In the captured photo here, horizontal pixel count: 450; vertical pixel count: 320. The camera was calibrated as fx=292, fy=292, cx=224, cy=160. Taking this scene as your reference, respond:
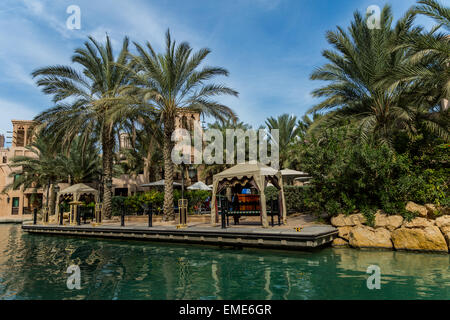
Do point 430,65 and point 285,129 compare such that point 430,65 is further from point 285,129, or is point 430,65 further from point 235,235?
point 285,129

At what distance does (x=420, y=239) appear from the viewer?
30.0ft

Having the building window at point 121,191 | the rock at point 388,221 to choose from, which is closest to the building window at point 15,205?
the building window at point 121,191

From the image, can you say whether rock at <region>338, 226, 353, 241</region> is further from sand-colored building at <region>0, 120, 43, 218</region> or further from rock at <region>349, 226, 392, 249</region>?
sand-colored building at <region>0, 120, 43, 218</region>

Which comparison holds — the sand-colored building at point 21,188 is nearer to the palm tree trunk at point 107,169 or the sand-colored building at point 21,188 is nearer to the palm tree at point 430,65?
the palm tree trunk at point 107,169

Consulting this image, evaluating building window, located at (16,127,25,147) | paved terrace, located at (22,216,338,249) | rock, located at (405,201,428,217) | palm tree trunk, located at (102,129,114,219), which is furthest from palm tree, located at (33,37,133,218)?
building window, located at (16,127,25,147)

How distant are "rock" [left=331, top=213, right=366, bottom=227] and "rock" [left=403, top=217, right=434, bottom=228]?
4.57 ft

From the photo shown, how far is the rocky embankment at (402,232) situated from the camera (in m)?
9.05

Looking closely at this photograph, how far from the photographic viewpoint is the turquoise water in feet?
19.0

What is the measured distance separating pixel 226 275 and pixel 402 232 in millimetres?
6228

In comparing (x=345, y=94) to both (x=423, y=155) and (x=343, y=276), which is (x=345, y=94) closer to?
(x=423, y=155)

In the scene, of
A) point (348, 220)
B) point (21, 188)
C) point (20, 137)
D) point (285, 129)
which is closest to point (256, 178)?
point (348, 220)

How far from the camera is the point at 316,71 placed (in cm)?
1506
